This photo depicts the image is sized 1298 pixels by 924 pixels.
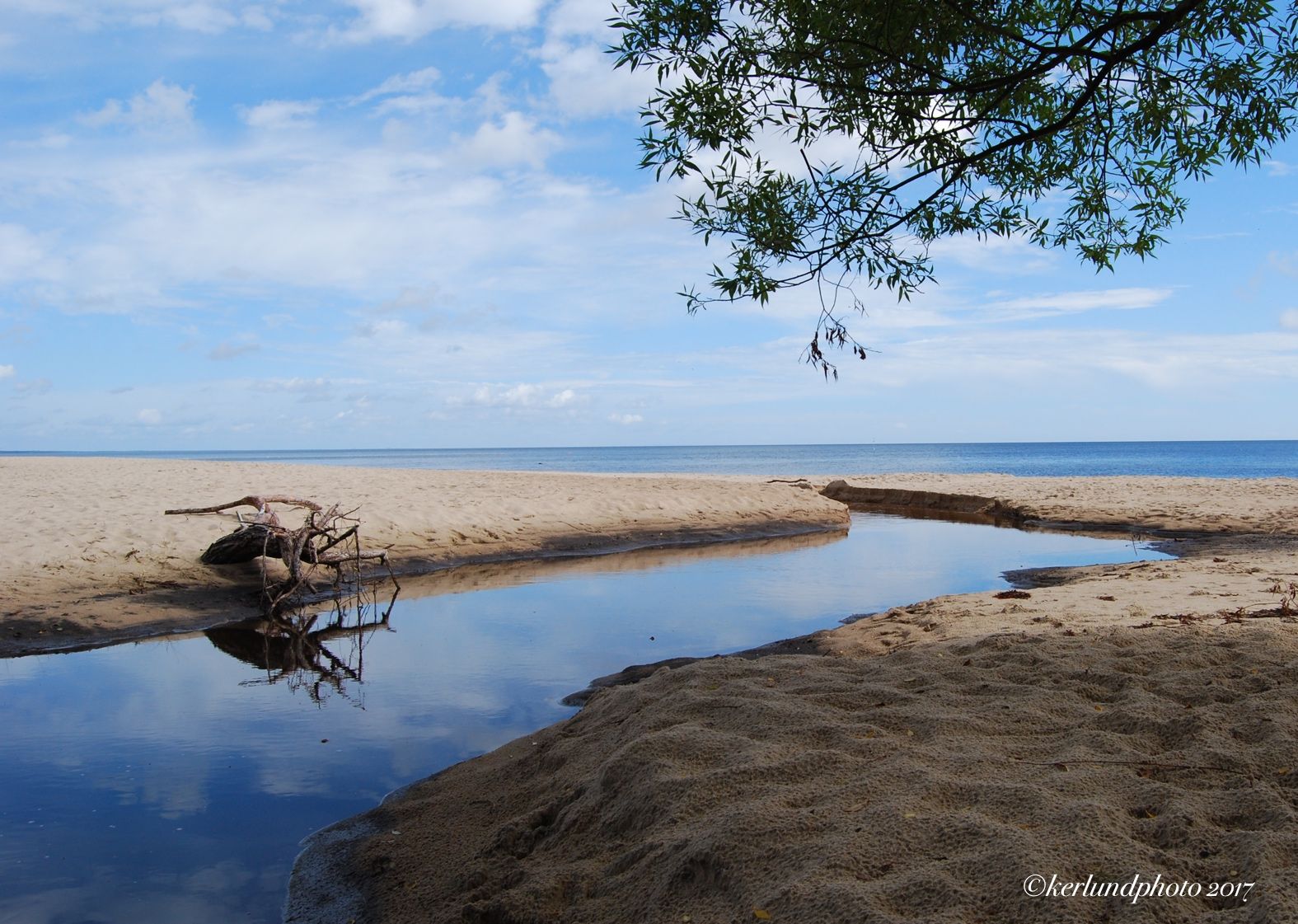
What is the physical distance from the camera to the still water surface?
14.4ft

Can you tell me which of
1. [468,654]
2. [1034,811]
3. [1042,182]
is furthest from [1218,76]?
[468,654]

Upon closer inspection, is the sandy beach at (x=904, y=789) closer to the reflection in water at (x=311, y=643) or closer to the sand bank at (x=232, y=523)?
the sand bank at (x=232, y=523)

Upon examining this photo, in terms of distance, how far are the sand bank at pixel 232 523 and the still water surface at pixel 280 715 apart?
45.1 inches

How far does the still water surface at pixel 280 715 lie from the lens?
4379 millimetres

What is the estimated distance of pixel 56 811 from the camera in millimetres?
5039

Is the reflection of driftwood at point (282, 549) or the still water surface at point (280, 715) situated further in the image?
the reflection of driftwood at point (282, 549)

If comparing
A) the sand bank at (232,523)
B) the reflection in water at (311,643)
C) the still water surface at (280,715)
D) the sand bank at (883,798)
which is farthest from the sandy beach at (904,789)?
the reflection in water at (311,643)

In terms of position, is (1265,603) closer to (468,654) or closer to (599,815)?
(599,815)

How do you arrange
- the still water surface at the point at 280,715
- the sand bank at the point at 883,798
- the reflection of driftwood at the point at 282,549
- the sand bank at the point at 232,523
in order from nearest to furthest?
the sand bank at the point at 883,798, the still water surface at the point at 280,715, the sand bank at the point at 232,523, the reflection of driftwood at the point at 282,549

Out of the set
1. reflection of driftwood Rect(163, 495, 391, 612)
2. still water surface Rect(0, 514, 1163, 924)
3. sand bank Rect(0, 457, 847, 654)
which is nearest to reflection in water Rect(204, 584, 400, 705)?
still water surface Rect(0, 514, 1163, 924)

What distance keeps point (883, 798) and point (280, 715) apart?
5.30m

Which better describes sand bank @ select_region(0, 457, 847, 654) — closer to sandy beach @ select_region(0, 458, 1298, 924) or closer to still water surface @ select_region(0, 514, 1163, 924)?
still water surface @ select_region(0, 514, 1163, 924)

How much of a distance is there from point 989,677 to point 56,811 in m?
5.51

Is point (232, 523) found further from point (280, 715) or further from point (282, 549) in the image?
point (280, 715)
